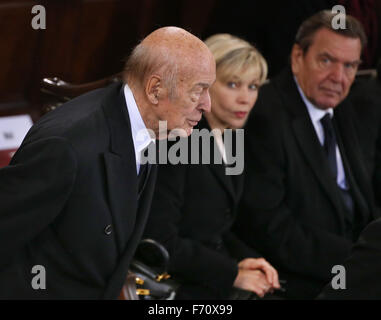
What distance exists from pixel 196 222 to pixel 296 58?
840mm

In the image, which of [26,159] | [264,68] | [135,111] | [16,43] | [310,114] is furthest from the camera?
[16,43]

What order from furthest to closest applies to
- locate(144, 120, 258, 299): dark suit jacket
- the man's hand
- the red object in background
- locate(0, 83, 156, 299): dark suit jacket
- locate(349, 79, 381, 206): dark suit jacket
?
1. the red object in background
2. locate(349, 79, 381, 206): dark suit jacket
3. the man's hand
4. locate(144, 120, 258, 299): dark suit jacket
5. locate(0, 83, 156, 299): dark suit jacket

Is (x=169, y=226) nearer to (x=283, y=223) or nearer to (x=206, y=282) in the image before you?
(x=206, y=282)

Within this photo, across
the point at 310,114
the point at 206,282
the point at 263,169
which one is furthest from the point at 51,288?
the point at 310,114

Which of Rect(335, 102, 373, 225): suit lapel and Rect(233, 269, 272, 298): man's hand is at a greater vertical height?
Rect(335, 102, 373, 225): suit lapel

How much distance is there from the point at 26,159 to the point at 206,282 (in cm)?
116

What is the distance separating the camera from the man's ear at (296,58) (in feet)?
10.3

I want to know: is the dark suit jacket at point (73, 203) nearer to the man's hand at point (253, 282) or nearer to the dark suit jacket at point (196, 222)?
the dark suit jacket at point (196, 222)

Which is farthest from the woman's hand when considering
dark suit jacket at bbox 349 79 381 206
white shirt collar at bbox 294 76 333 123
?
dark suit jacket at bbox 349 79 381 206

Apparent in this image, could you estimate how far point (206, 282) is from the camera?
2762 mm

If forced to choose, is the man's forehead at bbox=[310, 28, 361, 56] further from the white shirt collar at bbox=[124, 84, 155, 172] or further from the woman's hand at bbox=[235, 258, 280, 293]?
the white shirt collar at bbox=[124, 84, 155, 172]

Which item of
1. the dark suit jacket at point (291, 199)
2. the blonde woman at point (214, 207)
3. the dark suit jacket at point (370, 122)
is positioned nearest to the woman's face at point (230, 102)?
the blonde woman at point (214, 207)

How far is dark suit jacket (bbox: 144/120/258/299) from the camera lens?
264 cm

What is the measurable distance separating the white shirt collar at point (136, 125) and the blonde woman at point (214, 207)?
601 millimetres
